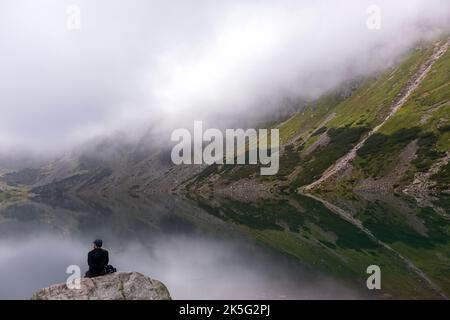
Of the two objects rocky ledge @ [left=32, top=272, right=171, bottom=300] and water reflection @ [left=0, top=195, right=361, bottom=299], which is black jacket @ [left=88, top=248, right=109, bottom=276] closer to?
rocky ledge @ [left=32, top=272, right=171, bottom=300]

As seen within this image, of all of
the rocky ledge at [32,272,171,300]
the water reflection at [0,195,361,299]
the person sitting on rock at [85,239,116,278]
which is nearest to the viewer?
the rocky ledge at [32,272,171,300]

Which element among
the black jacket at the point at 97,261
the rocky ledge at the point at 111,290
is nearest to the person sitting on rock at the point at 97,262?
the black jacket at the point at 97,261

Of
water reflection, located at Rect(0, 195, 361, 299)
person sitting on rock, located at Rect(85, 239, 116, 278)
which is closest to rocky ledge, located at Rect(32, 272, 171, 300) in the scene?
person sitting on rock, located at Rect(85, 239, 116, 278)

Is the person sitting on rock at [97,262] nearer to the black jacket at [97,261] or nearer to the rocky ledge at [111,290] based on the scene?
the black jacket at [97,261]

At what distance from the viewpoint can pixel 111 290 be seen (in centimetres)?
2817

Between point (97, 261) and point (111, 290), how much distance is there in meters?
3.18

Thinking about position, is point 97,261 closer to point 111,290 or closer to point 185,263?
point 111,290

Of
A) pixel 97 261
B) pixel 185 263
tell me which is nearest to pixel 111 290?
→ pixel 97 261

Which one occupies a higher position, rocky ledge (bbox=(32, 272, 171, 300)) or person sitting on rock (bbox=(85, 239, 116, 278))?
person sitting on rock (bbox=(85, 239, 116, 278))

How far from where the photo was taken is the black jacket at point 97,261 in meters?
30.5

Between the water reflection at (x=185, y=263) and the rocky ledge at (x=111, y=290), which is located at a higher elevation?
the water reflection at (x=185, y=263)

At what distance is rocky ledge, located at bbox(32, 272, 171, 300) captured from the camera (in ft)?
89.2

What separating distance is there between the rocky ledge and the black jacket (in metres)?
1.23

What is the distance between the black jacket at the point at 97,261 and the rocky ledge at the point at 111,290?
4.04 feet
